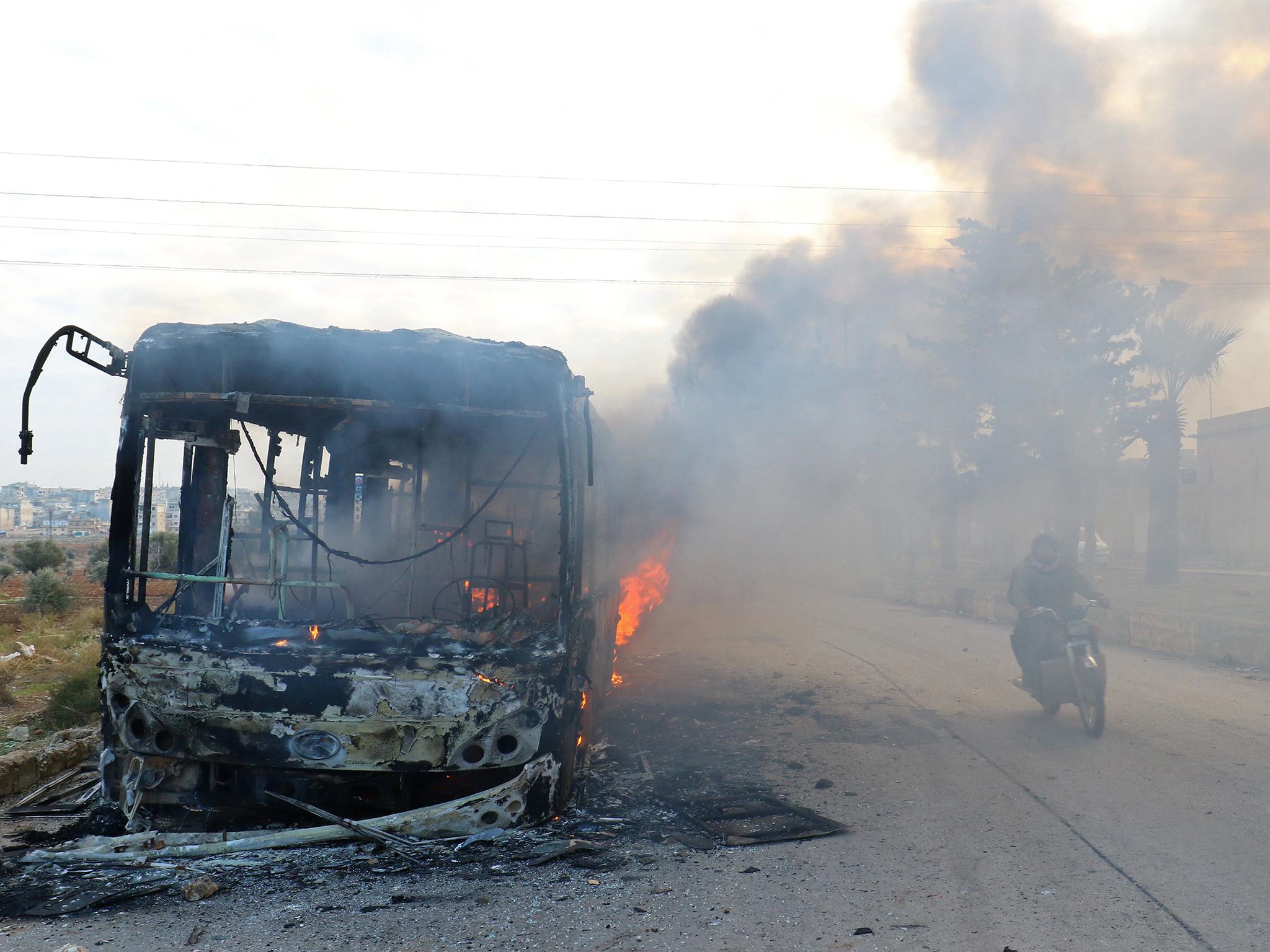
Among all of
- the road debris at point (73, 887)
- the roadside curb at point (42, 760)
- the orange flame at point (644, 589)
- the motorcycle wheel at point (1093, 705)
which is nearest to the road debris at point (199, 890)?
the road debris at point (73, 887)

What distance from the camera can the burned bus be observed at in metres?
4.77

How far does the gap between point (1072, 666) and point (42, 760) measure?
7.94 m

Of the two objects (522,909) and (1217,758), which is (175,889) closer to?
(522,909)

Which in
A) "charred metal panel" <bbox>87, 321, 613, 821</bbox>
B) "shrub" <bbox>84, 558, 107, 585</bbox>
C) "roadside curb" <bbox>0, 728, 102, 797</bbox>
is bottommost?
"shrub" <bbox>84, 558, 107, 585</bbox>

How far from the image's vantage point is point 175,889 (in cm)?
431

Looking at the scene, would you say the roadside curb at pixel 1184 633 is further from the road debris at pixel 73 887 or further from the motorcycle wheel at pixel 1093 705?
the road debris at pixel 73 887

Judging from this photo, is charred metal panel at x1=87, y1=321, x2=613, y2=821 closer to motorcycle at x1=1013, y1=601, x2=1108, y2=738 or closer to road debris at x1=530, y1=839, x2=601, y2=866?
road debris at x1=530, y1=839, x2=601, y2=866

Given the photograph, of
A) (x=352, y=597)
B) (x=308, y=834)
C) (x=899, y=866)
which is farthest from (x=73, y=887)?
(x=899, y=866)

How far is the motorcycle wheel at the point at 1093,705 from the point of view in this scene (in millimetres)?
7262

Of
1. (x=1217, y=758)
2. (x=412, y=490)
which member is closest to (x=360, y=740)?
(x=412, y=490)

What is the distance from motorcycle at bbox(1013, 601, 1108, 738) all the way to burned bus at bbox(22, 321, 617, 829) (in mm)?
4126

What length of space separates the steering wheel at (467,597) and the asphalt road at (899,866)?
5.68 feet

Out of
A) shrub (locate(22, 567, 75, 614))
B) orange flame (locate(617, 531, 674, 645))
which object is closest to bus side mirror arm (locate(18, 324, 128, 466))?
orange flame (locate(617, 531, 674, 645))

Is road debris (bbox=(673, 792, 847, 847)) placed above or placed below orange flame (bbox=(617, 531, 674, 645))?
below
